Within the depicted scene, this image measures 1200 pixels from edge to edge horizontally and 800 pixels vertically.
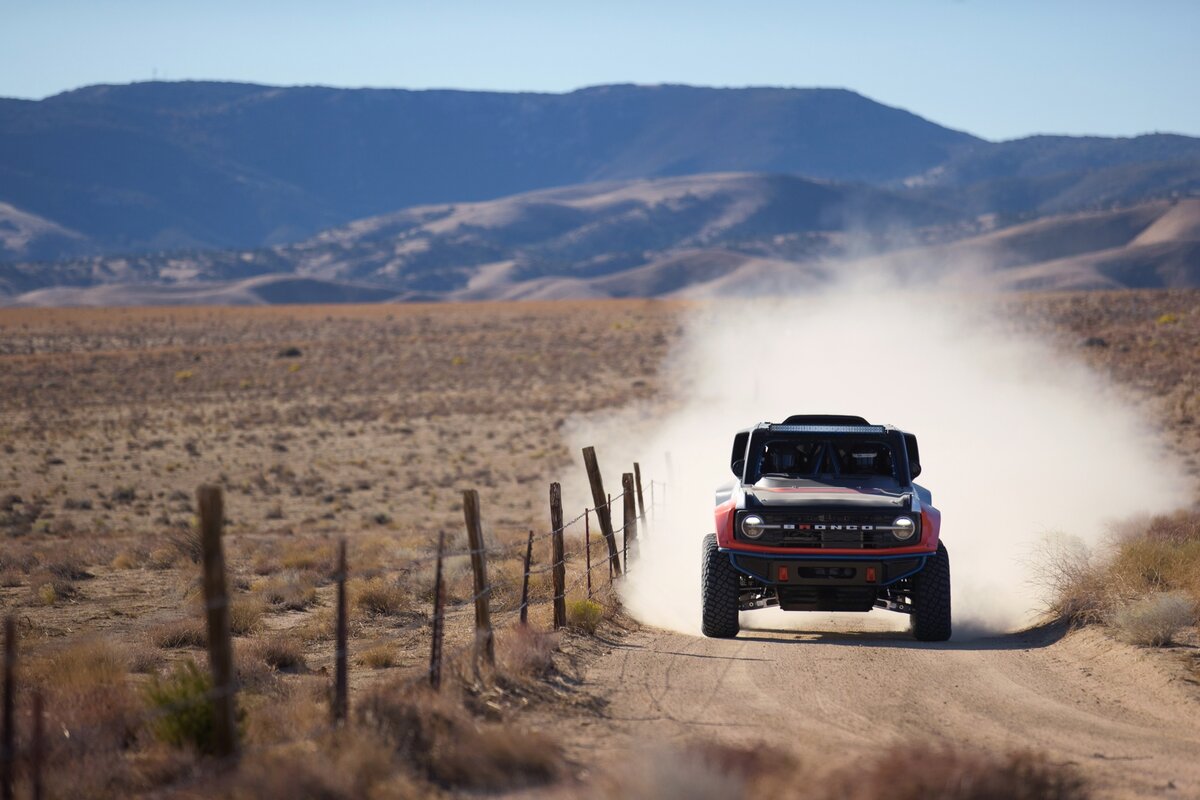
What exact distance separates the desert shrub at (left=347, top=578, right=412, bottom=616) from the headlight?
4993 millimetres

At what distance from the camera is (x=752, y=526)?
12.5m

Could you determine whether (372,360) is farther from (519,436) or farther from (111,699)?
(111,699)

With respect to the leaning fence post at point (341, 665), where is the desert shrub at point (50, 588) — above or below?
below

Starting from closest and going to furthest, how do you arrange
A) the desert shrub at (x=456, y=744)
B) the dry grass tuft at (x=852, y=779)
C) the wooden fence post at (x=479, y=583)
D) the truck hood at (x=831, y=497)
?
the dry grass tuft at (x=852, y=779)
the desert shrub at (x=456, y=744)
the wooden fence post at (x=479, y=583)
the truck hood at (x=831, y=497)

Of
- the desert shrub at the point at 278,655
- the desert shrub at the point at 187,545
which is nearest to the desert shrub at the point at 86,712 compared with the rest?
the desert shrub at the point at 278,655

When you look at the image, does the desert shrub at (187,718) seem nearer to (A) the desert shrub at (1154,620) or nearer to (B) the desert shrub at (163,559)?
(A) the desert shrub at (1154,620)

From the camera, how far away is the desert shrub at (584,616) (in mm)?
12656

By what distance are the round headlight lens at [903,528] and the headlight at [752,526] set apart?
48.7 inches

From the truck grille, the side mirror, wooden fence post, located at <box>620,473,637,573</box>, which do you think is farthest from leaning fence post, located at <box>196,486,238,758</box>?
wooden fence post, located at <box>620,473,637,573</box>

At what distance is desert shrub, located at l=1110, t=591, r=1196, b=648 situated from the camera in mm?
11500

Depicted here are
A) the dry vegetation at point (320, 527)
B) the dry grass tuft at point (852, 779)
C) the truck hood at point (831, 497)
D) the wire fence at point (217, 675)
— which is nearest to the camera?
the dry grass tuft at point (852, 779)

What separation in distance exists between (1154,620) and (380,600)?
8.47m

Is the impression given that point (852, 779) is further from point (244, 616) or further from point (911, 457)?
point (244, 616)

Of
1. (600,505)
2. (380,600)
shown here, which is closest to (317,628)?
(380,600)
